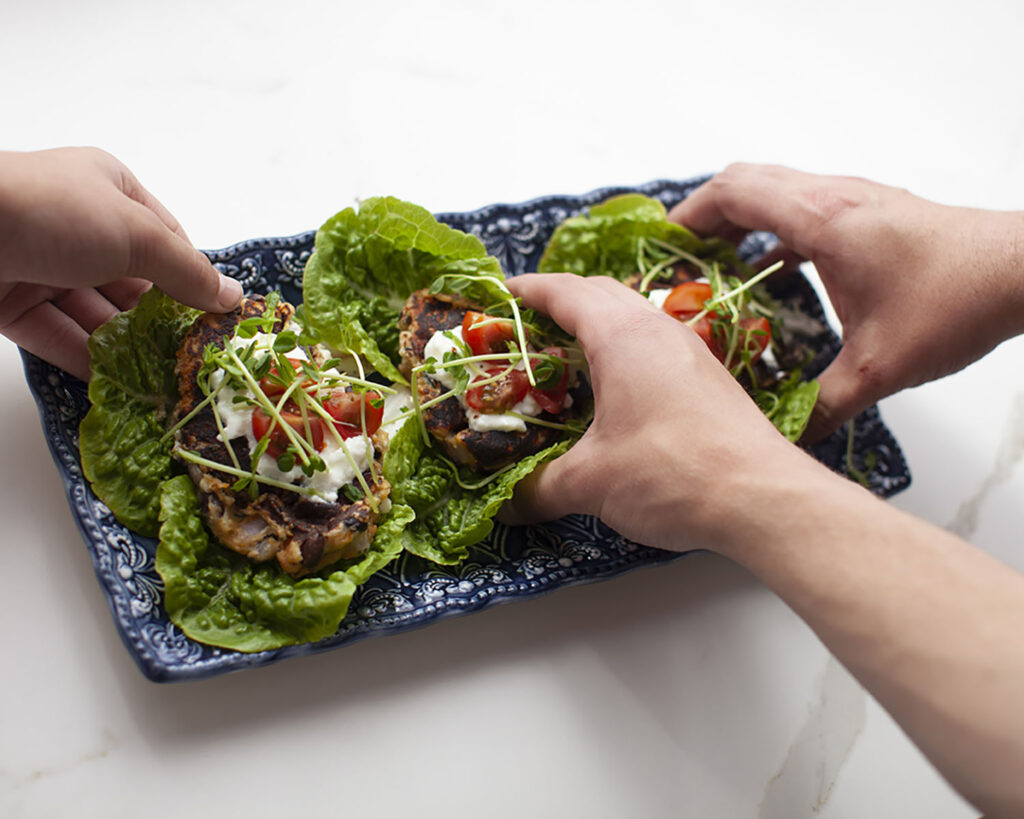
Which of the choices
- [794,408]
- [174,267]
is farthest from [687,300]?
[174,267]

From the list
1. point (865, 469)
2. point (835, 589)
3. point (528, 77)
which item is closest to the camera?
point (835, 589)

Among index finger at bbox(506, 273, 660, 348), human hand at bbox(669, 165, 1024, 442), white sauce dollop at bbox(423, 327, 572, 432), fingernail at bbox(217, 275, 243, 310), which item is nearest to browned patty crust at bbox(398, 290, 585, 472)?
white sauce dollop at bbox(423, 327, 572, 432)

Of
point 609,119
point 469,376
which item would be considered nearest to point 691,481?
point 469,376

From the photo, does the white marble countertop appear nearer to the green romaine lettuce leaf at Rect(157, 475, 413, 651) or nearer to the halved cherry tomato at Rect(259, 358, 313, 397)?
the green romaine lettuce leaf at Rect(157, 475, 413, 651)

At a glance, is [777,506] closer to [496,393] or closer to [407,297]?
[496,393]

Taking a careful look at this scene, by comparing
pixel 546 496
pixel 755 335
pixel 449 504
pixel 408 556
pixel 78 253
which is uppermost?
pixel 78 253

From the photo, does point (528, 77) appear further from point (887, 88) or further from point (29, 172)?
point (29, 172)
